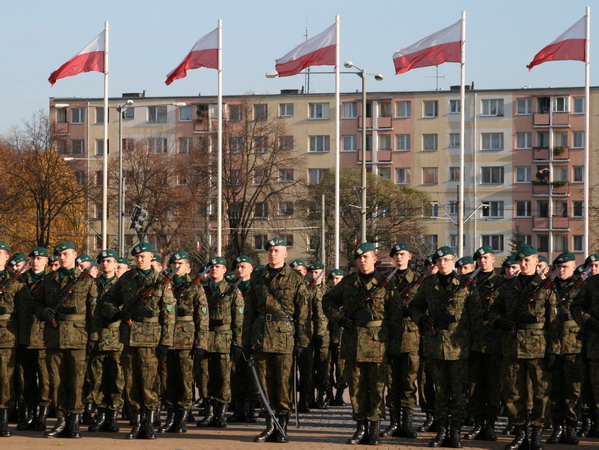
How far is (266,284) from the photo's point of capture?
13078 mm

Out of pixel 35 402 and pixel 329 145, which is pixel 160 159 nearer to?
pixel 329 145

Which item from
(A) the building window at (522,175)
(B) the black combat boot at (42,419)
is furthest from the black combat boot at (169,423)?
(A) the building window at (522,175)

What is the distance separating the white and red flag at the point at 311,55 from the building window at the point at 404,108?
5421 centimetres

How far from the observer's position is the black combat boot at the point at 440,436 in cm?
1249

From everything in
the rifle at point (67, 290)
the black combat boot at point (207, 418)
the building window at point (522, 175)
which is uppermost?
the building window at point (522, 175)

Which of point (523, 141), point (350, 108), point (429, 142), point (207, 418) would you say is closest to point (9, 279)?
point (207, 418)

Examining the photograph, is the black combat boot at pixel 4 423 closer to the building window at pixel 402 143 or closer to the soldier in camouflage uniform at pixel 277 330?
the soldier in camouflage uniform at pixel 277 330

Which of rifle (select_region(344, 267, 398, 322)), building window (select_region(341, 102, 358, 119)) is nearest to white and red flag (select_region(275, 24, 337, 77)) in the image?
rifle (select_region(344, 267, 398, 322))

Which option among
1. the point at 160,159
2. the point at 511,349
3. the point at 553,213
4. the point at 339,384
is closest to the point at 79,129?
the point at 160,159

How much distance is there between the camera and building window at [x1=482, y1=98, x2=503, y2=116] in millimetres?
84375

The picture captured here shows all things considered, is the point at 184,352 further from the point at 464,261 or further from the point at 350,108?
the point at 350,108

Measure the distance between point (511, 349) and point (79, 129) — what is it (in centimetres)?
8040

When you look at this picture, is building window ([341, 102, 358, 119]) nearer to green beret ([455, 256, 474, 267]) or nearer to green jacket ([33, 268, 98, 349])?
green beret ([455, 256, 474, 267])

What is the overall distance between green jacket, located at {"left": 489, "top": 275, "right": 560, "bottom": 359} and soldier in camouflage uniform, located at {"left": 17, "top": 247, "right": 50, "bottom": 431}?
5.41 meters
